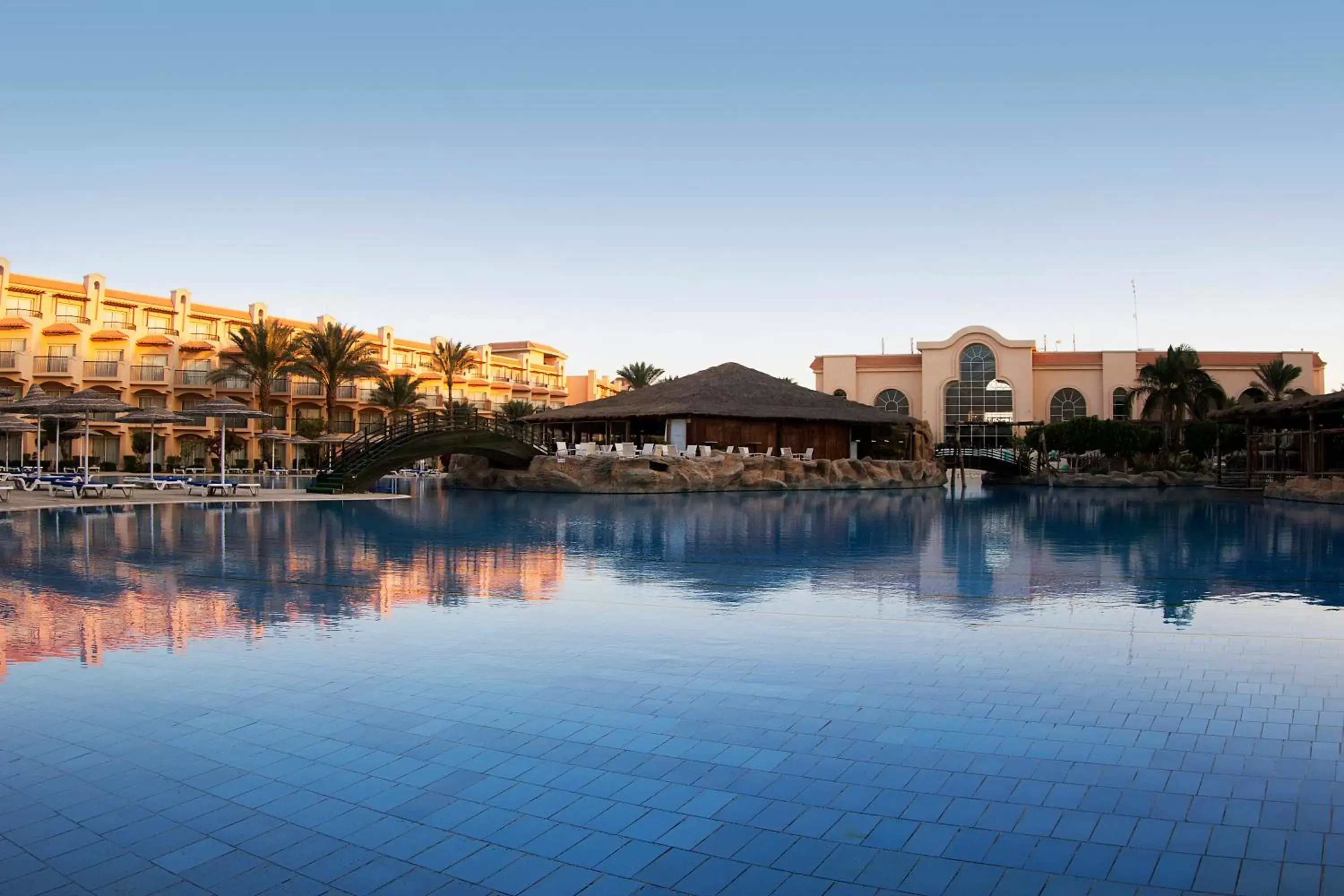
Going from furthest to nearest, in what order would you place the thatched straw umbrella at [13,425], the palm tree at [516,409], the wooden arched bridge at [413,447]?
1. the palm tree at [516,409]
2. the wooden arched bridge at [413,447]
3. the thatched straw umbrella at [13,425]

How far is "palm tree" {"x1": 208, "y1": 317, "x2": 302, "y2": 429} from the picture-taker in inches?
1967

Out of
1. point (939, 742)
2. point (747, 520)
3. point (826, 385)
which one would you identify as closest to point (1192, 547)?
point (747, 520)

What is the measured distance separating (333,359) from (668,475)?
79.7ft

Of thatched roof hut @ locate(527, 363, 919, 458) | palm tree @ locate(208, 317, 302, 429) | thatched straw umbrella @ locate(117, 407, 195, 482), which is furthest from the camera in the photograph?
palm tree @ locate(208, 317, 302, 429)

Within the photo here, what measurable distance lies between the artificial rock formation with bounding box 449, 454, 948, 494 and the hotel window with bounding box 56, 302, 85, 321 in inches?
1022

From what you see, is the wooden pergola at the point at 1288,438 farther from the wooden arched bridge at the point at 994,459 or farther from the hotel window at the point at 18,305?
the hotel window at the point at 18,305

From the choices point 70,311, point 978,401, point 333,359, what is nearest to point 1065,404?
point 978,401

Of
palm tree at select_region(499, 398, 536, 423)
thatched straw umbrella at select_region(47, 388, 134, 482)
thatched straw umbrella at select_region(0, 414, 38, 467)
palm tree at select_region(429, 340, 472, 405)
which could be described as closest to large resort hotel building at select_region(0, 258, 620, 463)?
palm tree at select_region(429, 340, 472, 405)

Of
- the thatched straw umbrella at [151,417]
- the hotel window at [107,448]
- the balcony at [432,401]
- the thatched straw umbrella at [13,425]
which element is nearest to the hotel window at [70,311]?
the hotel window at [107,448]

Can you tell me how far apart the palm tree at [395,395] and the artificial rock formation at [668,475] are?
16.4 metres

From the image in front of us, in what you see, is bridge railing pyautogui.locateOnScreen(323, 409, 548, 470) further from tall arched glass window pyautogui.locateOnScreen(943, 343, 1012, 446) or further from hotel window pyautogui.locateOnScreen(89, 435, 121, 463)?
tall arched glass window pyautogui.locateOnScreen(943, 343, 1012, 446)

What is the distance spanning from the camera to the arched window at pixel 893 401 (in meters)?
63.4

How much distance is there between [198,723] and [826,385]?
196 ft

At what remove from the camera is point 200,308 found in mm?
56125
